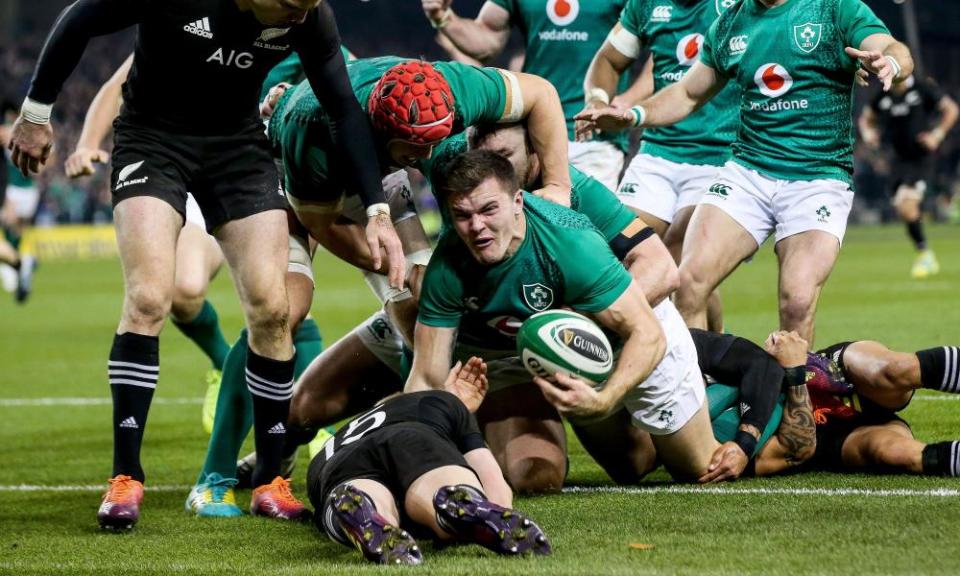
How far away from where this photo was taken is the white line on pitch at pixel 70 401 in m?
10.4

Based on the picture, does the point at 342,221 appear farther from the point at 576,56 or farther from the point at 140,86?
the point at 576,56

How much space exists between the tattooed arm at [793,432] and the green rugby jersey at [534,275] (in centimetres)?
122

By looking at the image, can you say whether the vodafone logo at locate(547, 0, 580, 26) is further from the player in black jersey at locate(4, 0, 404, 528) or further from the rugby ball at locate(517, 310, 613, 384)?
the rugby ball at locate(517, 310, 613, 384)

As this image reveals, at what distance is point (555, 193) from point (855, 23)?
7.18 feet

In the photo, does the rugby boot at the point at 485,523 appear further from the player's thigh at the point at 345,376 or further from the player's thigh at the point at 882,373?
the player's thigh at the point at 345,376

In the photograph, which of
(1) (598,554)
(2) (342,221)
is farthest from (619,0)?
(1) (598,554)

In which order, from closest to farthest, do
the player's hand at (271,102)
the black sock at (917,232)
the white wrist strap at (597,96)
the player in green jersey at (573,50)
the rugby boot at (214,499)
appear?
the rugby boot at (214,499) < the player's hand at (271,102) < the white wrist strap at (597,96) < the player in green jersey at (573,50) < the black sock at (917,232)

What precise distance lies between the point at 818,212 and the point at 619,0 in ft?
8.94

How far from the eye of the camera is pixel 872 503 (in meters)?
5.22

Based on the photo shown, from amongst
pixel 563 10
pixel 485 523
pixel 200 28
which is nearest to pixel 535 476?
pixel 485 523

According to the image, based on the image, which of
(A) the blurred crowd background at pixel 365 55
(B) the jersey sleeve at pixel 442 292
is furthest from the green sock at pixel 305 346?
(A) the blurred crowd background at pixel 365 55

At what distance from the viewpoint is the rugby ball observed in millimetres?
5172

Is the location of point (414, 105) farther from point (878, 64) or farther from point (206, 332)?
point (206, 332)

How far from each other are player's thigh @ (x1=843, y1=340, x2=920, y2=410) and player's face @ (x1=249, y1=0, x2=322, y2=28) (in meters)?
2.77
